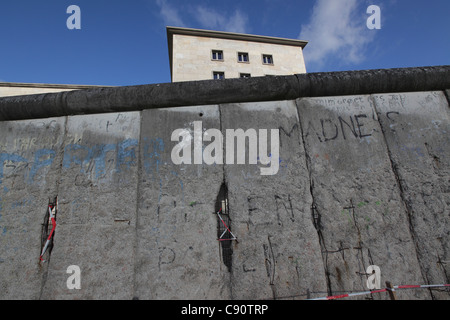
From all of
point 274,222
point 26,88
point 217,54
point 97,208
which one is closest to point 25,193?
point 97,208

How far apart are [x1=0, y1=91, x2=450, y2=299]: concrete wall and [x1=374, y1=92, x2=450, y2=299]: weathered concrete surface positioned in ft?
0.04

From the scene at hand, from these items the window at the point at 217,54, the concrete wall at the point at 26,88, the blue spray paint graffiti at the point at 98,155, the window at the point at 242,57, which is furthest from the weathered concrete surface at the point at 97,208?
the window at the point at 242,57

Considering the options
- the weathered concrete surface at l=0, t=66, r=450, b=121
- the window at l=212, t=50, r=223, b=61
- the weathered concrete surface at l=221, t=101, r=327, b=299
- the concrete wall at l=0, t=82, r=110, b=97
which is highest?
the window at l=212, t=50, r=223, b=61

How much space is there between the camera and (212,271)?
2.39m

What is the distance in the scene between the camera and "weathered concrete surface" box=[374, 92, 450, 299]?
8.05ft

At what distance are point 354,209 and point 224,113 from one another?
5.90 feet

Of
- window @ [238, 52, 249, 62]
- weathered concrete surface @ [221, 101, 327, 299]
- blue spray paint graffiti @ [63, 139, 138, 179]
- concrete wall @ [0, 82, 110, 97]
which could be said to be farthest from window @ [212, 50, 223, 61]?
blue spray paint graffiti @ [63, 139, 138, 179]

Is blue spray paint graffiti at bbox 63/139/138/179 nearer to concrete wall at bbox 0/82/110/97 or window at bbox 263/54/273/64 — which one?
concrete wall at bbox 0/82/110/97

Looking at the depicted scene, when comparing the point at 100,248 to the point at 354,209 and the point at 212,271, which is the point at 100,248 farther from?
the point at 354,209

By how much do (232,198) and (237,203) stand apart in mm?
75

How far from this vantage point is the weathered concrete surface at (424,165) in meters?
2.45

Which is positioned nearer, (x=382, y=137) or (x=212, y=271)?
(x=212, y=271)
